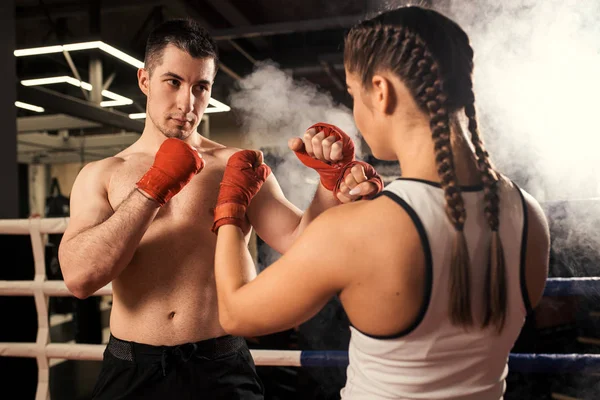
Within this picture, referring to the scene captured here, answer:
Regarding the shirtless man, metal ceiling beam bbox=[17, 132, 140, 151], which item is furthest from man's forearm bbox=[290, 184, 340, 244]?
metal ceiling beam bbox=[17, 132, 140, 151]

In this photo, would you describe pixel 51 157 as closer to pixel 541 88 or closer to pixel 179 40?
pixel 179 40

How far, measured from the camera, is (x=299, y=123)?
2367 mm

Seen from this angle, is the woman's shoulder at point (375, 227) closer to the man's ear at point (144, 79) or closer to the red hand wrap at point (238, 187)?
the red hand wrap at point (238, 187)

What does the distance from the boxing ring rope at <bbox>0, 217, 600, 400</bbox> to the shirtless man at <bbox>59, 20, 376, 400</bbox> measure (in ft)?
1.16

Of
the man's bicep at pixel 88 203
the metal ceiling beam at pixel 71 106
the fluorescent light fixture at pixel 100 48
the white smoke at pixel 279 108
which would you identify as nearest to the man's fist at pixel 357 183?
the man's bicep at pixel 88 203

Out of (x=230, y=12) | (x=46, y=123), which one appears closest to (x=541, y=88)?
(x=230, y=12)

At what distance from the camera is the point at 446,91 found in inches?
33.8

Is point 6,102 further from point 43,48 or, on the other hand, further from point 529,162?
point 529,162

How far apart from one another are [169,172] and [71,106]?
5250 mm

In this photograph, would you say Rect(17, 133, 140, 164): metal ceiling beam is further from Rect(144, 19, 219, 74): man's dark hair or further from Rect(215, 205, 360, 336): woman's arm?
Rect(215, 205, 360, 336): woman's arm

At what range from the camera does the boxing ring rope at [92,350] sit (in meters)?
1.58

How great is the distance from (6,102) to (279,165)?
1625 millimetres

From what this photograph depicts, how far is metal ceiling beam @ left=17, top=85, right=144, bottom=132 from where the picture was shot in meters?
4.96

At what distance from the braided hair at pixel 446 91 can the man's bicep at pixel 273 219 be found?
0.68m
